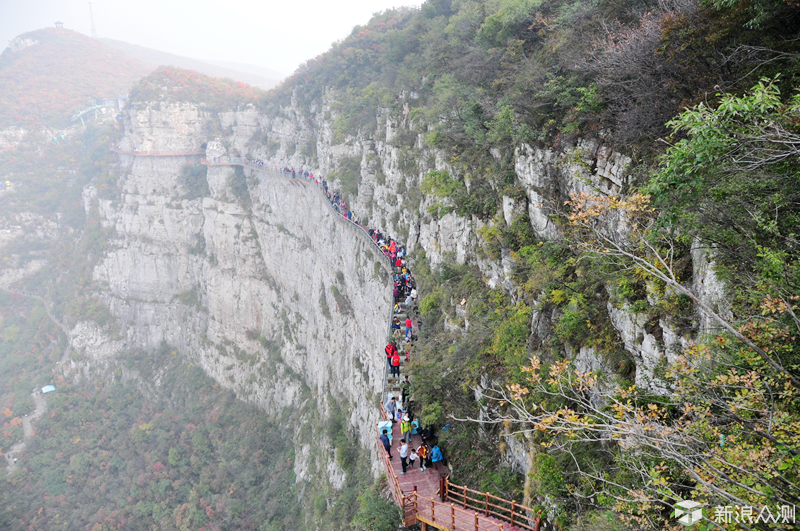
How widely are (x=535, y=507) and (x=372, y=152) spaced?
26684 millimetres

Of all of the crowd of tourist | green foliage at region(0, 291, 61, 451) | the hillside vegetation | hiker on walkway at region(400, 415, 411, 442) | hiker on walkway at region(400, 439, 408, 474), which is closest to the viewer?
the hillside vegetation

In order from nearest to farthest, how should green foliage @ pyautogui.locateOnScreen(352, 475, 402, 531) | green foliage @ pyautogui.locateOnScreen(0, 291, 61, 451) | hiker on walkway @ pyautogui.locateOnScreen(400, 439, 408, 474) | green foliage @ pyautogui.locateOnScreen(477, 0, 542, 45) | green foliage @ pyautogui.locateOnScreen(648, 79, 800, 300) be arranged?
1. green foliage @ pyautogui.locateOnScreen(648, 79, 800, 300)
2. green foliage @ pyautogui.locateOnScreen(352, 475, 402, 531)
3. hiker on walkway @ pyautogui.locateOnScreen(400, 439, 408, 474)
4. green foliage @ pyautogui.locateOnScreen(477, 0, 542, 45)
5. green foliage @ pyautogui.locateOnScreen(0, 291, 61, 451)

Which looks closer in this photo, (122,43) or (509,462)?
(509,462)

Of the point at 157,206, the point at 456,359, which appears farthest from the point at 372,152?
the point at 157,206

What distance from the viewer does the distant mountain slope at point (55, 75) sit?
71562 mm

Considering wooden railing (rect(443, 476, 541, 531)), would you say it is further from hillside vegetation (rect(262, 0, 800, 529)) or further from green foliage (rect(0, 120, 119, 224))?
green foliage (rect(0, 120, 119, 224))

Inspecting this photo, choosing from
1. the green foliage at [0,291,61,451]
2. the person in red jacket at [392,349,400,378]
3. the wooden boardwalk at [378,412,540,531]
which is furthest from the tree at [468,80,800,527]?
the green foliage at [0,291,61,451]

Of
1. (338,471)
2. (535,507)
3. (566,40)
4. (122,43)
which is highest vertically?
(122,43)

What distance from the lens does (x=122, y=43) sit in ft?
439

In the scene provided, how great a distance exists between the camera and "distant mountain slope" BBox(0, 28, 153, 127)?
71.6m

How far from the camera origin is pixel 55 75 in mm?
80938

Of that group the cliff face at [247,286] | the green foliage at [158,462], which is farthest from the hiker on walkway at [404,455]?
the green foliage at [158,462]

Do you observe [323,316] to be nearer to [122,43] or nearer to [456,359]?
[456,359]

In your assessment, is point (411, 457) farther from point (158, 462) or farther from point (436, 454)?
point (158, 462)
